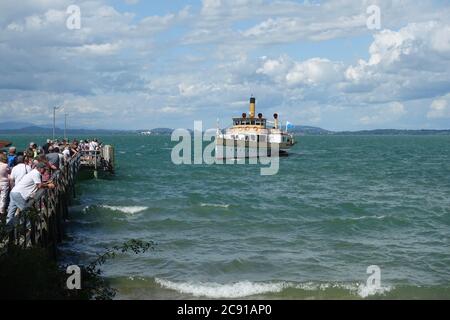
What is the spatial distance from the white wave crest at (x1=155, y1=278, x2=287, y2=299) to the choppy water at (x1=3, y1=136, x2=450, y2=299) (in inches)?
1.1

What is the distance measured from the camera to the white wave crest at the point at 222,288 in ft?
46.3

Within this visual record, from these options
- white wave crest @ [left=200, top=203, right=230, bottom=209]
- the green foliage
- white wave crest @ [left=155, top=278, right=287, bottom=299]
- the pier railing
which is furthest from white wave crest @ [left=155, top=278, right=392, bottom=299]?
white wave crest @ [left=200, top=203, right=230, bottom=209]

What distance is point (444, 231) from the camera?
22984mm

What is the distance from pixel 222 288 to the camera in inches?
570

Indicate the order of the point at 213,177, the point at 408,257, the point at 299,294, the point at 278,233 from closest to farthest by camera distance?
the point at 299,294, the point at 408,257, the point at 278,233, the point at 213,177

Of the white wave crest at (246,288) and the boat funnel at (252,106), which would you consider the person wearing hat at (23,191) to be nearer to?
the white wave crest at (246,288)

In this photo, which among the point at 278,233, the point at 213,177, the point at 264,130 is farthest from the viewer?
the point at 264,130

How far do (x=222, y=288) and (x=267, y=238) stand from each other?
6456 millimetres

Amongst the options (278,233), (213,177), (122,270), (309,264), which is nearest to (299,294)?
(309,264)

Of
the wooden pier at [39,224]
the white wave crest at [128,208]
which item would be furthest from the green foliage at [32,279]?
the white wave crest at [128,208]

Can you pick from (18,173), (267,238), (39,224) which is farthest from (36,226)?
(267,238)

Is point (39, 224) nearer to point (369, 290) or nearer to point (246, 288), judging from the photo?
point (246, 288)
